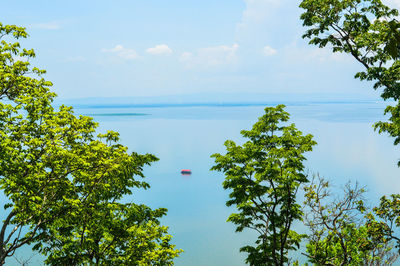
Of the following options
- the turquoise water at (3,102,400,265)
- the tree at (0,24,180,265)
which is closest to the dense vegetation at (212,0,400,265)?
the tree at (0,24,180,265)

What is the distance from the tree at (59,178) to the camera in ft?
38.0

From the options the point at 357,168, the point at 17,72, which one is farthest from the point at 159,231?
the point at 357,168

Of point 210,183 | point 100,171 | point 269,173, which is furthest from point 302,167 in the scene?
point 210,183

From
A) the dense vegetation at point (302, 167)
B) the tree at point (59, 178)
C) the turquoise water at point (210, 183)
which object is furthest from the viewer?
the turquoise water at point (210, 183)

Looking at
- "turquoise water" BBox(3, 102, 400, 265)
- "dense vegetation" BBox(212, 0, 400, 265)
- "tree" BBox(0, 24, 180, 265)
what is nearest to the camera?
"tree" BBox(0, 24, 180, 265)

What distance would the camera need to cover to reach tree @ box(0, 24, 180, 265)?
11.6 metres

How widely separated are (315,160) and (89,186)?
74.1 meters

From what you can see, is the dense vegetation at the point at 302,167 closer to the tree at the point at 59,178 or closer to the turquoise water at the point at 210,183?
the tree at the point at 59,178

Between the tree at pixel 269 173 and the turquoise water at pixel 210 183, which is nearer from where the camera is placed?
the tree at pixel 269 173

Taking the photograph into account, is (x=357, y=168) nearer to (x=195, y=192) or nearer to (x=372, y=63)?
(x=195, y=192)

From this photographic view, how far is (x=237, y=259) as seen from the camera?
116 ft

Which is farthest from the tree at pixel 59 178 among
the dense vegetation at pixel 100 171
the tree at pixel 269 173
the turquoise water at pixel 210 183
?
the turquoise water at pixel 210 183

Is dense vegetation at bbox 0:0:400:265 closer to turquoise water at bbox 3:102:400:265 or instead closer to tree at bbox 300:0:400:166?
tree at bbox 300:0:400:166

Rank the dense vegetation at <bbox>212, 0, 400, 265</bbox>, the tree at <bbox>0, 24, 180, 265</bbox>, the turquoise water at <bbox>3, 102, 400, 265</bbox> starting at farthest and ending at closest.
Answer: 1. the turquoise water at <bbox>3, 102, 400, 265</bbox>
2. the dense vegetation at <bbox>212, 0, 400, 265</bbox>
3. the tree at <bbox>0, 24, 180, 265</bbox>
